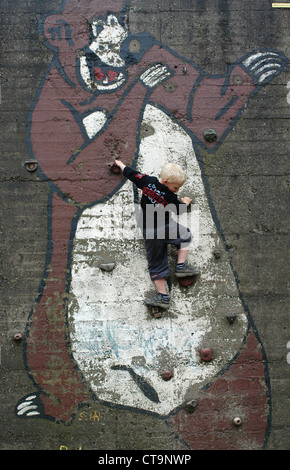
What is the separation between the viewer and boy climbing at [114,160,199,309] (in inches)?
154

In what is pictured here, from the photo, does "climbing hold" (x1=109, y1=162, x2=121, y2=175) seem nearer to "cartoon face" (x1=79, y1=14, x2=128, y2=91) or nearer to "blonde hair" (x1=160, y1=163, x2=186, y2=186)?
"blonde hair" (x1=160, y1=163, x2=186, y2=186)

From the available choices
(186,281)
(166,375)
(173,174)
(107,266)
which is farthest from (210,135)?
(166,375)

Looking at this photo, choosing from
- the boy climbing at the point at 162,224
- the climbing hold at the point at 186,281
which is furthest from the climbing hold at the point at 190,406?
the climbing hold at the point at 186,281

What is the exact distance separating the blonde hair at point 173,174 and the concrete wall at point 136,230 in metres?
0.37

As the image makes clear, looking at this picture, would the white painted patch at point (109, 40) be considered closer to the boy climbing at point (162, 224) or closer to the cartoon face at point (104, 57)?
the cartoon face at point (104, 57)

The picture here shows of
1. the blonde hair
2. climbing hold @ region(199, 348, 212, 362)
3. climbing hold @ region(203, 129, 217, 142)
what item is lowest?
climbing hold @ region(199, 348, 212, 362)

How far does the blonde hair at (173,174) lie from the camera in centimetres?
386

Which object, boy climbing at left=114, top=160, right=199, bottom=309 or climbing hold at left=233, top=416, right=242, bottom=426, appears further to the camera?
climbing hold at left=233, top=416, right=242, bottom=426

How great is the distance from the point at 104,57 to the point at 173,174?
1593mm

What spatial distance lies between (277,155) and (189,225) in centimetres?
124

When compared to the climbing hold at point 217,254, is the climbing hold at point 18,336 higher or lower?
lower

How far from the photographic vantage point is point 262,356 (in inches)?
165

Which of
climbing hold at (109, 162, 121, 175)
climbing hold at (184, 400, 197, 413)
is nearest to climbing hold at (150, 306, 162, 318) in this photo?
climbing hold at (184, 400, 197, 413)
